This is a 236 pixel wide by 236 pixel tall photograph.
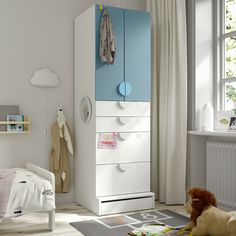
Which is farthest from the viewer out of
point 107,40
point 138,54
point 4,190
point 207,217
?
point 138,54

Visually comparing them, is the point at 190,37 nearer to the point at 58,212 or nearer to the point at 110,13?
the point at 110,13

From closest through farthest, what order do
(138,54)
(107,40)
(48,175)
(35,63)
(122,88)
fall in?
(48,175), (107,40), (122,88), (138,54), (35,63)

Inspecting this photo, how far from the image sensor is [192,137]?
398cm

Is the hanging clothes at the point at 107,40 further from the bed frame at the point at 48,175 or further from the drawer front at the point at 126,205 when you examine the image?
the drawer front at the point at 126,205

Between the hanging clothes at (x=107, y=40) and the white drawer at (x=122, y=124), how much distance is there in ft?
1.87

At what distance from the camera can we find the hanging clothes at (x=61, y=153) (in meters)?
3.97

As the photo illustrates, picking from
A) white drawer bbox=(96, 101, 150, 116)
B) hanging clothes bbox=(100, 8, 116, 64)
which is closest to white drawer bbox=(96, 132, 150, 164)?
white drawer bbox=(96, 101, 150, 116)

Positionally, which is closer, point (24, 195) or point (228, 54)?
point (24, 195)

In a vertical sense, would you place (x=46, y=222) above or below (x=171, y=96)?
below

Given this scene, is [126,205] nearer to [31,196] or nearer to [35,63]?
Result: [31,196]

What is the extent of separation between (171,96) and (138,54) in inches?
22.8

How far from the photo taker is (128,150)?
3766mm

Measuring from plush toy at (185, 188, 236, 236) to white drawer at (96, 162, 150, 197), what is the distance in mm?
920

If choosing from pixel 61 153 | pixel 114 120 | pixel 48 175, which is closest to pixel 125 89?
pixel 114 120
